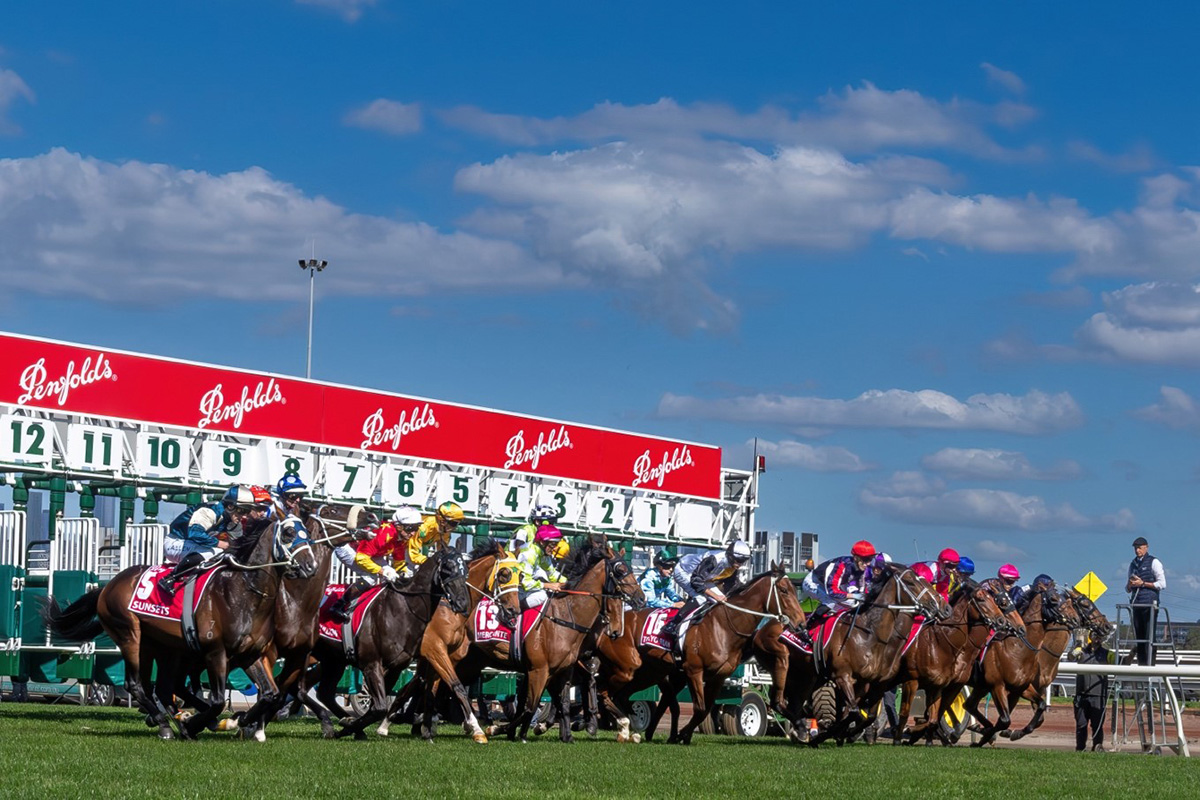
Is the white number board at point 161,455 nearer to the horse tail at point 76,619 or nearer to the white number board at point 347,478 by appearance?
the white number board at point 347,478

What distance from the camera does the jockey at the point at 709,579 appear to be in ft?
60.7

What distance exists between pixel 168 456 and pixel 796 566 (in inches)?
454

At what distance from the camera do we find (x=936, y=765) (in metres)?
14.5

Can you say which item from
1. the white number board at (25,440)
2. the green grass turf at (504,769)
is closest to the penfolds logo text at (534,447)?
the white number board at (25,440)

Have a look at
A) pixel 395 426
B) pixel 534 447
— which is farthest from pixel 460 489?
pixel 534 447

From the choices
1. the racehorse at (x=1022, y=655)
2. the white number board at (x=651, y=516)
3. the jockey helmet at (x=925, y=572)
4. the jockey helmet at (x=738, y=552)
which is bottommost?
the racehorse at (x=1022, y=655)

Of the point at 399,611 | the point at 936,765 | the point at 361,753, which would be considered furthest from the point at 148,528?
the point at 936,765

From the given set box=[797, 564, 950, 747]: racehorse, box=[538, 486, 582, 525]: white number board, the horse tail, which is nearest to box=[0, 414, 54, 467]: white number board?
the horse tail

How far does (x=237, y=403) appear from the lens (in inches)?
1163

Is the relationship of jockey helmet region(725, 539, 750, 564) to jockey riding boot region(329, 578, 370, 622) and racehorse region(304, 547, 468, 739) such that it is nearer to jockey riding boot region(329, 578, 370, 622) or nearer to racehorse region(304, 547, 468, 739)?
racehorse region(304, 547, 468, 739)

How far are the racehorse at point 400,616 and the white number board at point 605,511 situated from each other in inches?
779

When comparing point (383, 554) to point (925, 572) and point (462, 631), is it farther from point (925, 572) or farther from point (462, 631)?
point (925, 572)

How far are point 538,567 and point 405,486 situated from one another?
15.0 metres

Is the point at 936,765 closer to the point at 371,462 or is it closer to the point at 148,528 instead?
the point at 148,528
